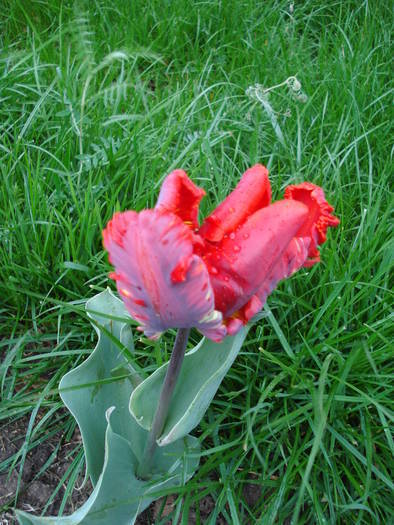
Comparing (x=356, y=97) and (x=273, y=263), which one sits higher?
(x=273, y=263)

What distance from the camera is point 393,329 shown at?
4.21 ft

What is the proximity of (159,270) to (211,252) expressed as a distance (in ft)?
0.33

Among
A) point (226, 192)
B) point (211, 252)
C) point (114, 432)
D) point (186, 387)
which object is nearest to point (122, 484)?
point (114, 432)

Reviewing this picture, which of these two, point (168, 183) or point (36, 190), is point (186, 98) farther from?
point (168, 183)

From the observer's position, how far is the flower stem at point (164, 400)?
764mm

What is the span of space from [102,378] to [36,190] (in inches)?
24.8

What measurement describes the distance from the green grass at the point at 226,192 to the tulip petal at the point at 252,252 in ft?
1.33

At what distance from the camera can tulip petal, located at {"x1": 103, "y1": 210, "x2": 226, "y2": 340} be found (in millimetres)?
556

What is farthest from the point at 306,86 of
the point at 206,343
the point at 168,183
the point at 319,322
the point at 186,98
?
the point at 168,183

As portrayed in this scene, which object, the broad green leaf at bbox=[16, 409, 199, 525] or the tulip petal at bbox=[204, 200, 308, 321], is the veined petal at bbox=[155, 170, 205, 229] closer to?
the tulip petal at bbox=[204, 200, 308, 321]

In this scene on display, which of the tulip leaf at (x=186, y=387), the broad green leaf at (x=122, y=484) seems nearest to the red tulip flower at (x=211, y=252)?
the tulip leaf at (x=186, y=387)

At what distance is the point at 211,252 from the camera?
2.14 ft

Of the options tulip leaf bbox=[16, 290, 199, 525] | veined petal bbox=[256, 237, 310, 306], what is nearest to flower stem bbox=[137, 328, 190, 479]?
tulip leaf bbox=[16, 290, 199, 525]

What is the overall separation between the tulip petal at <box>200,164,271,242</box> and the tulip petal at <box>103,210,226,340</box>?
10cm
